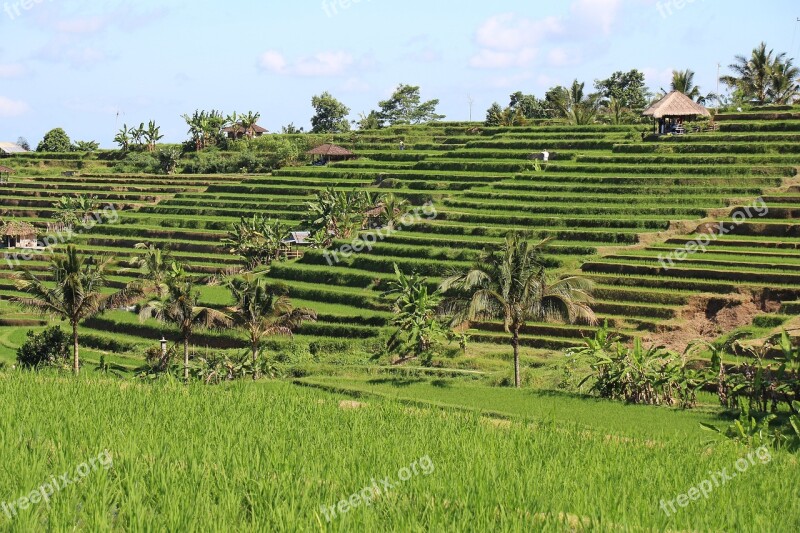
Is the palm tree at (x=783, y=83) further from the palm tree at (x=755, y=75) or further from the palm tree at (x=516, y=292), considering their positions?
the palm tree at (x=516, y=292)

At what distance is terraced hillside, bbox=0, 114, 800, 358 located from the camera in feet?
93.0

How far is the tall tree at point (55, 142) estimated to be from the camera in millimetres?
75562

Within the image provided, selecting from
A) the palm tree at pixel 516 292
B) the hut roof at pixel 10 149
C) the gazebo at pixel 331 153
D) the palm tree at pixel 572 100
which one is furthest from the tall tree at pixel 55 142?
the palm tree at pixel 516 292

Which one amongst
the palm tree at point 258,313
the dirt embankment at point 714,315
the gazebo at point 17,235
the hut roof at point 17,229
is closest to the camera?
the palm tree at point 258,313

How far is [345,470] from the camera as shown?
1072 cm

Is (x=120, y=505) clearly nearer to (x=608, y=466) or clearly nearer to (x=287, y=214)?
(x=608, y=466)

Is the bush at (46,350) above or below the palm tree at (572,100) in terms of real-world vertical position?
below

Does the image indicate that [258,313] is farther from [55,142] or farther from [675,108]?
[55,142]

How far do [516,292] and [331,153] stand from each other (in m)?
34.4

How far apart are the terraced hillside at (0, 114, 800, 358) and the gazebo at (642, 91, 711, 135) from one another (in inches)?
48.1

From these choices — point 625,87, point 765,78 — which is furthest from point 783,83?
point 625,87

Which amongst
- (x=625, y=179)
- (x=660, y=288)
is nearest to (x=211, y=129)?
(x=625, y=179)

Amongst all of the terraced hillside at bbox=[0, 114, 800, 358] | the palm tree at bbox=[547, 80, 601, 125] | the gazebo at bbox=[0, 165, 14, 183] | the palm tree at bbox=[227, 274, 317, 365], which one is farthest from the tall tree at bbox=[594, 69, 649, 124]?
the palm tree at bbox=[227, 274, 317, 365]

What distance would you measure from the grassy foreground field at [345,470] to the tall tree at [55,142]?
6376cm
